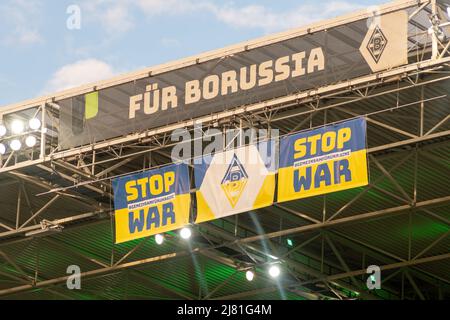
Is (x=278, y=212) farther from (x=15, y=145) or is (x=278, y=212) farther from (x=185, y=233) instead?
(x=15, y=145)

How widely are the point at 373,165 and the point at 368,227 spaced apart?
3.89m

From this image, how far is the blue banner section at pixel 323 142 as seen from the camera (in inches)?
1339

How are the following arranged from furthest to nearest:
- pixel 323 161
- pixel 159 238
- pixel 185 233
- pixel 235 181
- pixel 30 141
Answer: pixel 159 238
pixel 185 233
pixel 30 141
pixel 235 181
pixel 323 161

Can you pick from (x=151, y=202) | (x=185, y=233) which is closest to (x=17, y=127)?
(x=151, y=202)

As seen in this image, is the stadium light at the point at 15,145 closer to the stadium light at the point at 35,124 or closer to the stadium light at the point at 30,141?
the stadium light at the point at 30,141

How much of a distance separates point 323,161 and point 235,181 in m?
2.94

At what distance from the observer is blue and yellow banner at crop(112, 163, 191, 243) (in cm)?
3678

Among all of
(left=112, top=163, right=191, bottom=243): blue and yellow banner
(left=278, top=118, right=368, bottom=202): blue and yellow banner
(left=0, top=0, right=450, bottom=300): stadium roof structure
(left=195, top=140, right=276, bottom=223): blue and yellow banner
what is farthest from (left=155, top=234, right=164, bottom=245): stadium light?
(left=278, top=118, right=368, bottom=202): blue and yellow banner

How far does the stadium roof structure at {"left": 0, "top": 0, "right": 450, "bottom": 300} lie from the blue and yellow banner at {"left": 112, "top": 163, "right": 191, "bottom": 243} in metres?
0.89

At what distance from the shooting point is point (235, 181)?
3588 centimetres

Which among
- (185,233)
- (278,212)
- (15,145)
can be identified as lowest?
(185,233)

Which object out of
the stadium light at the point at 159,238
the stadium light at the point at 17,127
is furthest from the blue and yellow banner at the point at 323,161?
the stadium light at the point at 17,127

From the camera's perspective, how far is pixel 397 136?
122 ft
